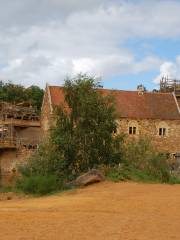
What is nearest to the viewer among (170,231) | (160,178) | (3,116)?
(170,231)

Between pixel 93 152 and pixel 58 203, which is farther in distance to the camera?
pixel 93 152

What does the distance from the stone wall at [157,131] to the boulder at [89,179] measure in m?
25.6

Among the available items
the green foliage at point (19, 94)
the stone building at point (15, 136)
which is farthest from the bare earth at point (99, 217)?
the green foliage at point (19, 94)

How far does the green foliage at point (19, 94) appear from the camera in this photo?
67.6 meters

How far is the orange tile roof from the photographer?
169ft

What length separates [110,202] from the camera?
61.2ft

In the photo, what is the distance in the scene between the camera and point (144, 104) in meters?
53.3

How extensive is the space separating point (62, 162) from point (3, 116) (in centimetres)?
2477

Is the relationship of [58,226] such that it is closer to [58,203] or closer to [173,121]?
[58,203]

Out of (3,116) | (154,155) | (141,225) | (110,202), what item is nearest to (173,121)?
(3,116)

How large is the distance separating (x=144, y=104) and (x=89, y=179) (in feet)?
96.1

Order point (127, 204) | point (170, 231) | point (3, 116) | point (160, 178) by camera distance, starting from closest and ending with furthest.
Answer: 1. point (170, 231)
2. point (127, 204)
3. point (160, 178)
4. point (3, 116)

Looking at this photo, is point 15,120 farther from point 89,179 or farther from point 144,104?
point 89,179

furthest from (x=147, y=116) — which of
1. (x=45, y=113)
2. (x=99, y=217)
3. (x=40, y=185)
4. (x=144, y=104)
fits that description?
(x=99, y=217)
